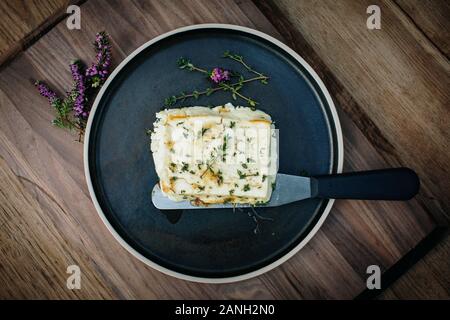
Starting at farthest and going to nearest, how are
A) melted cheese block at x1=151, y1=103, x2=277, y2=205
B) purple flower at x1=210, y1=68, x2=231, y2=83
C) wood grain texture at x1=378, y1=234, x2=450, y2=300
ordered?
wood grain texture at x1=378, y1=234, x2=450, y2=300
purple flower at x1=210, y1=68, x2=231, y2=83
melted cheese block at x1=151, y1=103, x2=277, y2=205

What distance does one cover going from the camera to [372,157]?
1.44 metres

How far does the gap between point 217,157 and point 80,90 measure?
61 cm

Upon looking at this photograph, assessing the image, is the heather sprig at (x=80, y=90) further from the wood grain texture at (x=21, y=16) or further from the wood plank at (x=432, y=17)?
the wood plank at (x=432, y=17)

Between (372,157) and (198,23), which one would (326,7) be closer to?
(198,23)

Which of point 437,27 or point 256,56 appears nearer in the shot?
point 256,56

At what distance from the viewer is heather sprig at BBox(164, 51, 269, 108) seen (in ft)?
4.54

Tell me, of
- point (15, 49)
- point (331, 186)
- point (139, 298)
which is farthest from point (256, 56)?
point (139, 298)

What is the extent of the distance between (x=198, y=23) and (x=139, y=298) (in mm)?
1117

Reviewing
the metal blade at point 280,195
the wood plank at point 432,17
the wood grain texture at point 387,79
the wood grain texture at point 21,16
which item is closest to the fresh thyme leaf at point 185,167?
the metal blade at point 280,195

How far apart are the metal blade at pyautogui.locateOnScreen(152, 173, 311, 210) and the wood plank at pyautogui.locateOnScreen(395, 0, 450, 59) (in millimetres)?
836

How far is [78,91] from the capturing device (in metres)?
1.41

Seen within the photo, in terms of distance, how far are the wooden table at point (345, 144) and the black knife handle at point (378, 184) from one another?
0.63 feet

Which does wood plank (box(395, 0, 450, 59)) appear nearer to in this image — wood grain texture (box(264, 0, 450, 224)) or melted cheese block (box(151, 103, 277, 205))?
wood grain texture (box(264, 0, 450, 224))

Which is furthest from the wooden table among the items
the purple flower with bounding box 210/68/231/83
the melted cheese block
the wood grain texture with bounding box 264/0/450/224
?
the melted cheese block
